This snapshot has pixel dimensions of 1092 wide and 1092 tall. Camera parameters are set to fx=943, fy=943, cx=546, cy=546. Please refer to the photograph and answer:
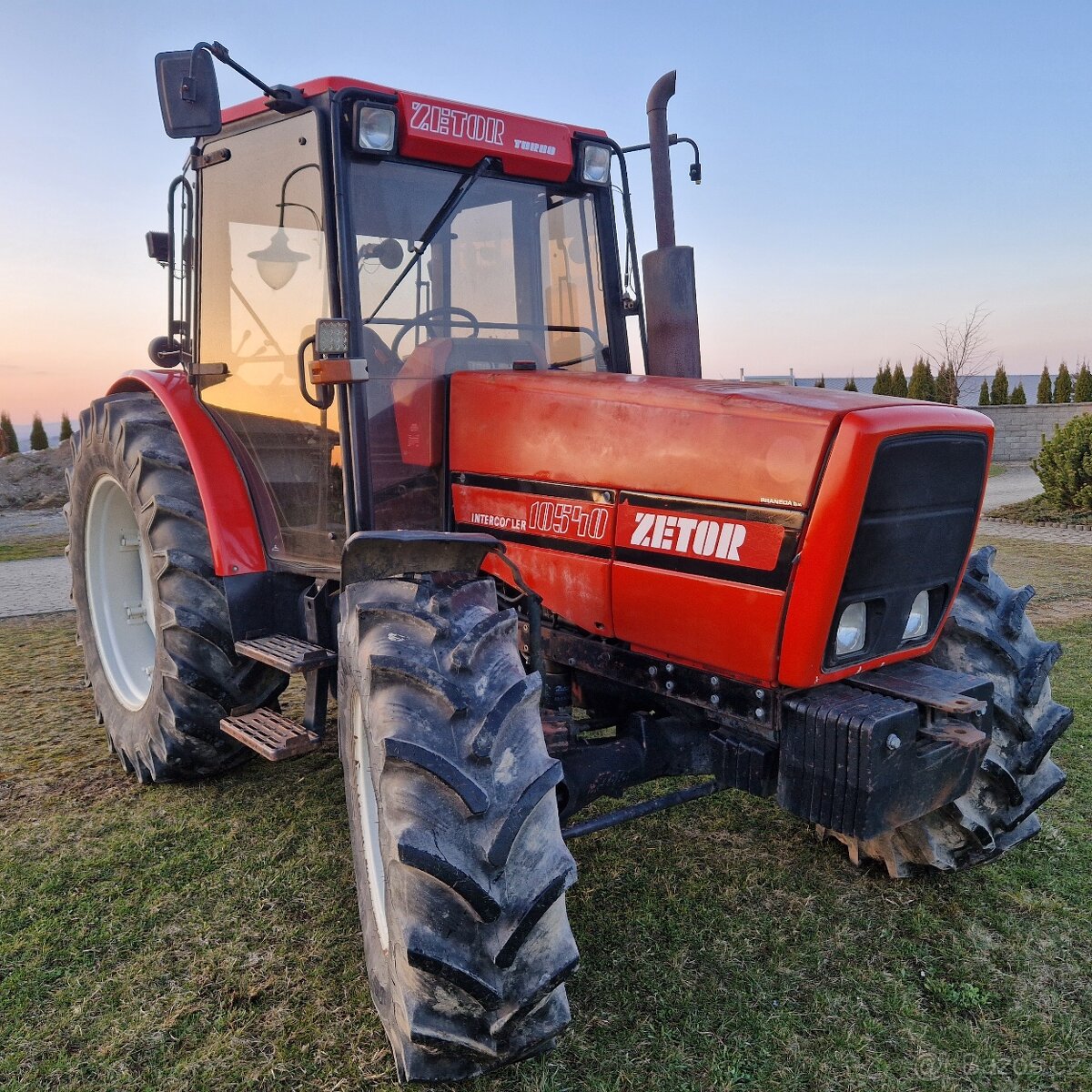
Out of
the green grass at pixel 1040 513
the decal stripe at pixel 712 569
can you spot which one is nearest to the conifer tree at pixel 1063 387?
the green grass at pixel 1040 513

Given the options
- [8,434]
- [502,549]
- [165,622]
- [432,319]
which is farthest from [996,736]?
[8,434]

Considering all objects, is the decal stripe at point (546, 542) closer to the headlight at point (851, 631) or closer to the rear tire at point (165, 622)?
the headlight at point (851, 631)

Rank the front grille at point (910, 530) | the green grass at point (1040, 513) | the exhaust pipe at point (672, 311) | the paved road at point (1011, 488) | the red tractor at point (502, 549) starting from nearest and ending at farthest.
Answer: the red tractor at point (502, 549) < the front grille at point (910, 530) < the exhaust pipe at point (672, 311) < the green grass at point (1040, 513) < the paved road at point (1011, 488)

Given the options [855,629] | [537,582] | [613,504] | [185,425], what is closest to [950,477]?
[855,629]

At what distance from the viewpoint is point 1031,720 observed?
9.51ft

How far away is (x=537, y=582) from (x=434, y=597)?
63cm

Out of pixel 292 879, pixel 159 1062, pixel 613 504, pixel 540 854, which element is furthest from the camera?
pixel 292 879

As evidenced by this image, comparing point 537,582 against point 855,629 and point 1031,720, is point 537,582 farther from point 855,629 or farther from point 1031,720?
point 1031,720

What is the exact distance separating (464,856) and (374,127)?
2125mm

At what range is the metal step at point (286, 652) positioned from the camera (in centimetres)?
302

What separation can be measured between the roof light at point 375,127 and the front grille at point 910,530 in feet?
5.70

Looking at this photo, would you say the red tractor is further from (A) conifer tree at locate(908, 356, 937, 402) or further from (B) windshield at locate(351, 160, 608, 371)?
(A) conifer tree at locate(908, 356, 937, 402)

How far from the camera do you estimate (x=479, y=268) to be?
316 centimetres

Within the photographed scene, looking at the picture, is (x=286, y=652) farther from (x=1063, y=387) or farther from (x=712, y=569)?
(x=1063, y=387)
